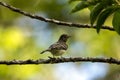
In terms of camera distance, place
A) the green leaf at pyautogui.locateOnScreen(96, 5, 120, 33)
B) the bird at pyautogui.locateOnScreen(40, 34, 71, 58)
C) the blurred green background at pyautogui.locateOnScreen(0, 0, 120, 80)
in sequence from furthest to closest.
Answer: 1. the blurred green background at pyautogui.locateOnScreen(0, 0, 120, 80)
2. the bird at pyautogui.locateOnScreen(40, 34, 71, 58)
3. the green leaf at pyautogui.locateOnScreen(96, 5, 120, 33)

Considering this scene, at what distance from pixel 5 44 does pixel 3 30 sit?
63cm

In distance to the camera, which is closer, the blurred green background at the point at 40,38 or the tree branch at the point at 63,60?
the tree branch at the point at 63,60

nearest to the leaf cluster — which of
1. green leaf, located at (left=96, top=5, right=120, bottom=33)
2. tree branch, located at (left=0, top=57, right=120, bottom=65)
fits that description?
green leaf, located at (left=96, top=5, right=120, bottom=33)

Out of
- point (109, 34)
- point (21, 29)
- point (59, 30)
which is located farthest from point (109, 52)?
point (21, 29)

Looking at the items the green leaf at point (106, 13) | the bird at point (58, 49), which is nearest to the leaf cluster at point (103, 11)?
the green leaf at point (106, 13)

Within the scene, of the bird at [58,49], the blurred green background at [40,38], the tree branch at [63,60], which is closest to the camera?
the tree branch at [63,60]

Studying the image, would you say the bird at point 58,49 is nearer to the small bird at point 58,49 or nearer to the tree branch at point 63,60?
the small bird at point 58,49

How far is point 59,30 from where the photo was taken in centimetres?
1129

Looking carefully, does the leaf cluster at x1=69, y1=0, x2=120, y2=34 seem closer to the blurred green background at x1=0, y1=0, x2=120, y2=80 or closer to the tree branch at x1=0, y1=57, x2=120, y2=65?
the tree branch at x1=0, y1=57, x2=120, y2=65

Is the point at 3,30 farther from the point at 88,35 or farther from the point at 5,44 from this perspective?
the point at 88,35

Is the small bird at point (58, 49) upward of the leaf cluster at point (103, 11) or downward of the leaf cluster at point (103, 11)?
downward

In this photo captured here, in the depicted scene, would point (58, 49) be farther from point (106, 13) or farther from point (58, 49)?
point (106, 13)

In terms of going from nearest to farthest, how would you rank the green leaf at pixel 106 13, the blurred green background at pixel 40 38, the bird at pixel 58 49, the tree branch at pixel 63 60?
the green leaf at pixel 106 13
the tree branch at pixel 63 60
the bird at pixel 58 49
the blurred green background at pixel 40 38

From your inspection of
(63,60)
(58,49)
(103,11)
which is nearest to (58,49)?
(58,49)
